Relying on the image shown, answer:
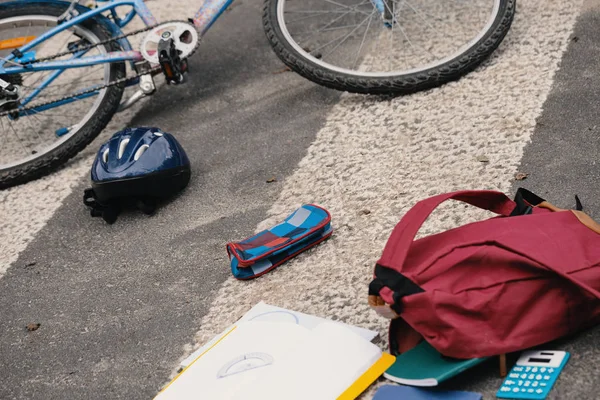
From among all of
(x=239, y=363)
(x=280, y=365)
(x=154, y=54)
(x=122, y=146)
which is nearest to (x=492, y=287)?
(x=280, y=365)

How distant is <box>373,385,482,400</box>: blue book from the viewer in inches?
80.7

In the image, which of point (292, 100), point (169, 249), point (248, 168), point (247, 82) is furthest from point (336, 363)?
point (247, 82)

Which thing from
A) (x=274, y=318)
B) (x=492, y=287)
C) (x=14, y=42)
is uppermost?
(x=14, y=42)

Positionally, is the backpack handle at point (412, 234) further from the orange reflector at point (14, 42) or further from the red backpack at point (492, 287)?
the orange reflector at point (14, 42)

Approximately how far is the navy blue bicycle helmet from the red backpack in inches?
56.8

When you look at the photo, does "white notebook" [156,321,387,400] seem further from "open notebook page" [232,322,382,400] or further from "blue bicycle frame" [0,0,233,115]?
"blue bicycle frame" [0,0,233,115]

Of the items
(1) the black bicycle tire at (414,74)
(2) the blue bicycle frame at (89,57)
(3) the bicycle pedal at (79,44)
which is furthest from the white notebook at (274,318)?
(3) the bicycle pedal at (79,44)

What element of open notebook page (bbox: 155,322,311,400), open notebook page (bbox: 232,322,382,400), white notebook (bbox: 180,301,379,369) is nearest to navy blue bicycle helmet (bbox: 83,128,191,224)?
white notebook (bbox: 180,301,379,369)

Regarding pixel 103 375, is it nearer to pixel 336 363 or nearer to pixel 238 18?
pixel 336 363

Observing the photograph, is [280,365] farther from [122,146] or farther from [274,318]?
[122,146]

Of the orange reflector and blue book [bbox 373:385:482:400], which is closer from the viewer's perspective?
blue book [bbox 373:385:482:400]

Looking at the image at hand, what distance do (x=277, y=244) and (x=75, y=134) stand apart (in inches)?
62.7

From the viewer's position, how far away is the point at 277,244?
279 cm

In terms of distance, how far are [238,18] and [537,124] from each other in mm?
2315
